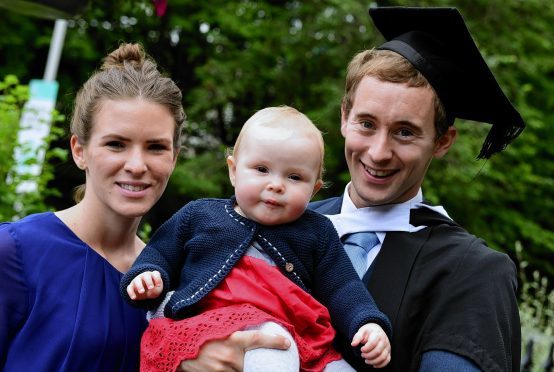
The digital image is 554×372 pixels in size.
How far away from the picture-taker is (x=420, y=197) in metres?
→ 2.98

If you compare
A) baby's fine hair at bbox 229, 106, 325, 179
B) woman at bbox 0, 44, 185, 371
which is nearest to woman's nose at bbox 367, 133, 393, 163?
baby's fine hair at bbox 229, 106, 325, 179

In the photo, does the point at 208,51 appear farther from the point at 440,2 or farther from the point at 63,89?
the point at 440,2

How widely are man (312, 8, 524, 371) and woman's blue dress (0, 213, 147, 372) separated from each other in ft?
2.54

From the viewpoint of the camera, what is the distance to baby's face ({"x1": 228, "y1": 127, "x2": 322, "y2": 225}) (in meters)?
2.57

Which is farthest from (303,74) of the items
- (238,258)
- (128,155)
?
(238,258)

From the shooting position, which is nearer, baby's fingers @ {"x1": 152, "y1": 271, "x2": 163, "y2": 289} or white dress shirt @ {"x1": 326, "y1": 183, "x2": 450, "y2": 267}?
baby's fingers @ {"x1": 152, "y1": 271, "x2": 163, "y2": 289}

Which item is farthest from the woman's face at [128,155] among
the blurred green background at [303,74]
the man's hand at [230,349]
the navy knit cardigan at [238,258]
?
the blurred green background at [303,74]

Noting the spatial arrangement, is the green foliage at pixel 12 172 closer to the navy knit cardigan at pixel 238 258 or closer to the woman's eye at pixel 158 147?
the woman's eye at pixel 158 147

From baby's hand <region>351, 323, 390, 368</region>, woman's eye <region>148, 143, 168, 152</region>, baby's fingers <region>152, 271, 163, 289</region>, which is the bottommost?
baby's fingers <region>152, 271, 163, 289</region>

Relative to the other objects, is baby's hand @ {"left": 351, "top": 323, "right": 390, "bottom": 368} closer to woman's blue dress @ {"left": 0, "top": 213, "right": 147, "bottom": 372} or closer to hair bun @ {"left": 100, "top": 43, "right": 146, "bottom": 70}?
woman's blue dress @ {"left": 0, "top": 213, "right": 147, "bottom": 372}

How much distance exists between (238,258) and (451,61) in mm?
1011

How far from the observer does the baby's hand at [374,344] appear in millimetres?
2414

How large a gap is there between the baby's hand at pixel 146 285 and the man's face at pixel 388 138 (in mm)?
802

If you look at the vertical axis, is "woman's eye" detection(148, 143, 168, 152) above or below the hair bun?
below
